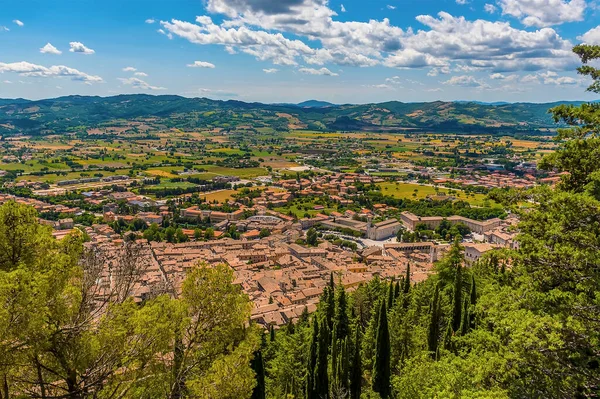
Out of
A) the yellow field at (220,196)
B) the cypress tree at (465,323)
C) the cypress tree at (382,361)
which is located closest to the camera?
the cypress tree at (382,361)

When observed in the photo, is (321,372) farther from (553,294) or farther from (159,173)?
(159,173)

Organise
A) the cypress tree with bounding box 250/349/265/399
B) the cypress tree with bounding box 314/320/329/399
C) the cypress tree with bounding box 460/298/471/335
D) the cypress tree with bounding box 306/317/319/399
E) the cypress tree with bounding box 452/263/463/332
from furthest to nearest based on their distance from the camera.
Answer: the cypress tree with bounding box 452/263/463/332 < the cypress tree with bounding box 460/298/471/335 < the cypress tree with bounding box 306/317/319/399 < the cypress tree with bounding box 314/320/329/399 < the cypress tree with bounding box 250/349/265/399

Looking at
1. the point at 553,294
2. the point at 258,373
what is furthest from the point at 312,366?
the point at 553,294

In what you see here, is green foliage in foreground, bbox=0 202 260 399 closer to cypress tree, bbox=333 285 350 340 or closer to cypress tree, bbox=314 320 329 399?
cypress tree, bbox=314 320 329 399

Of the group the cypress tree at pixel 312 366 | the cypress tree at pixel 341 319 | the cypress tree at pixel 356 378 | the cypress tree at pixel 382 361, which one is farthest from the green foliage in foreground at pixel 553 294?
the cypress tree at pixel 341 319

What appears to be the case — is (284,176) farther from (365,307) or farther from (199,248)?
(365,307)

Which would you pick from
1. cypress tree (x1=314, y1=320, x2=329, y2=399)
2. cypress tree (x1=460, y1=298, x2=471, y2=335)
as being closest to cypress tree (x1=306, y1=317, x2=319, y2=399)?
cypress tree (x1=314, y1=320, x2=329, y2=399)

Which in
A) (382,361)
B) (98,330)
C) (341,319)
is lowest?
(341,319)

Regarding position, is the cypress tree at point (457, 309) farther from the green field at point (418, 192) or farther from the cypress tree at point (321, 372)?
the green field at point (418, 192)

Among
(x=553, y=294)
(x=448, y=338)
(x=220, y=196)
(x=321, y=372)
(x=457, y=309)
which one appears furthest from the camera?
(x=220, y=196)
